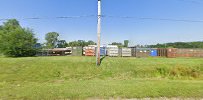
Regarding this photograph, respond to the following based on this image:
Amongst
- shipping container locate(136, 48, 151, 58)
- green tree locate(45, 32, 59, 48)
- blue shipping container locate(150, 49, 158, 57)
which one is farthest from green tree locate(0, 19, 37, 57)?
green tree locate(45, 32, 59, 48)

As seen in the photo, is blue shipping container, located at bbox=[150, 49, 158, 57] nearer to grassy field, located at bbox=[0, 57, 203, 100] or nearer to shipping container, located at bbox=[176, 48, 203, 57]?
shipping container, located at bbox=[176, 48, 203, 57]

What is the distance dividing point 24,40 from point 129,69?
82.9 ft

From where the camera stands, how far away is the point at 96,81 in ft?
40.0

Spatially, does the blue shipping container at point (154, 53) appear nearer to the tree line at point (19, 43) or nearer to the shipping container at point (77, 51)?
the shipping container at point (77, 51)

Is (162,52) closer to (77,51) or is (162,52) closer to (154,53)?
(154,53)

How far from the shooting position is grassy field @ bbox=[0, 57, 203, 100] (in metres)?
8.48

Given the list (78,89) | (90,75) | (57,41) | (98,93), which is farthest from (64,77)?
(57,41)

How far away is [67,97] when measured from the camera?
25.8 ft

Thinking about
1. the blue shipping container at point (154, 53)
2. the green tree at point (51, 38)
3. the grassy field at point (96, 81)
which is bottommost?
the grassy field at point (96, 81)

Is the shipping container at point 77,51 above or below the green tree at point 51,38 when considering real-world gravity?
below

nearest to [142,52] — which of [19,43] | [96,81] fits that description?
[19,43]

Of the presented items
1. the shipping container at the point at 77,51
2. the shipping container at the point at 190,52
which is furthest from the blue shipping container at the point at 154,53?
the shipping container at the point at 77,51

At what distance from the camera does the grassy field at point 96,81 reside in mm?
8477

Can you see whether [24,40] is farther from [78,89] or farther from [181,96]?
[181,96]
